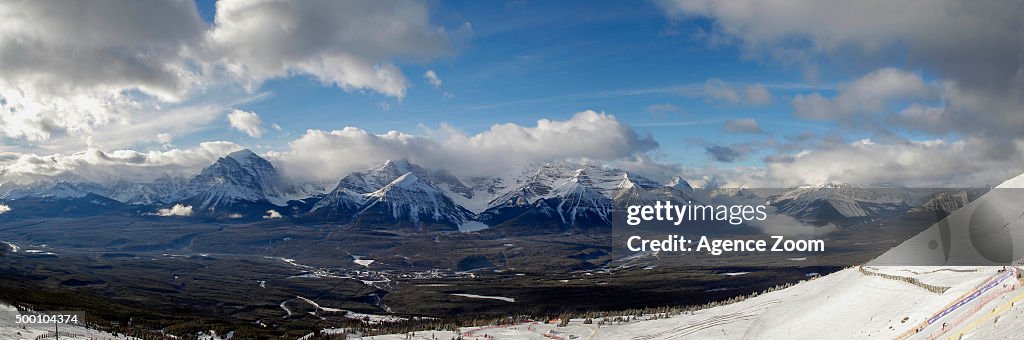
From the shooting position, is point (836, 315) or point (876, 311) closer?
point (876, 311)

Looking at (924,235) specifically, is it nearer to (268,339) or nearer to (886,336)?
(886,336)

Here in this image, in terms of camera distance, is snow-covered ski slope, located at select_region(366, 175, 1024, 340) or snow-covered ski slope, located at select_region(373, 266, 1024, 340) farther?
snow-covered ski slope, located at select_region(373, 266, 1024, 340)

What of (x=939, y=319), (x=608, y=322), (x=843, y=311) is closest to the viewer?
(x=939, y=319)

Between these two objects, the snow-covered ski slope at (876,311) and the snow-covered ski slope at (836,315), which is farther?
the snow-covered ski slope at (836,315)

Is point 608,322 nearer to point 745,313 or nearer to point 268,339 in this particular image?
point 745,313

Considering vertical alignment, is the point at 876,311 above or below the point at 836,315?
above

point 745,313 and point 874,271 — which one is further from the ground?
point 874,271

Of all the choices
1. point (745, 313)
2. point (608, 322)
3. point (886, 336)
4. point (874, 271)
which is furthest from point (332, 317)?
point (886, 336)

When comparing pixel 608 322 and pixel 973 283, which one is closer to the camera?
pixel 973 283

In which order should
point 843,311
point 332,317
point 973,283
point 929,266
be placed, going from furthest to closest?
point 332,317, point 929,266, point 843,311, point 973,283

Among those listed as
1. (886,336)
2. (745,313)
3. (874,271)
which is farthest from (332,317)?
(886,336)

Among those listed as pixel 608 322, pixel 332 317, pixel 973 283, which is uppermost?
pixel 973 283
